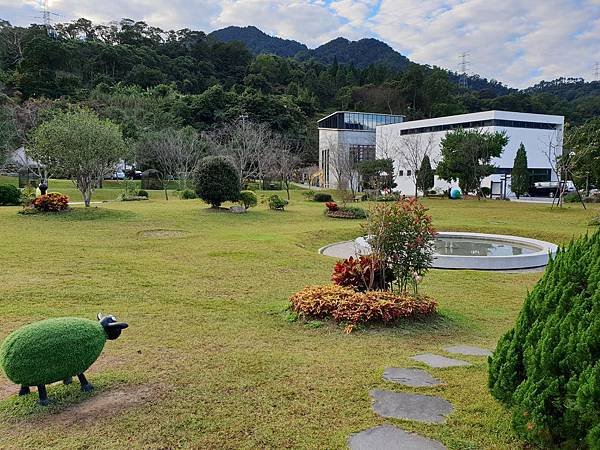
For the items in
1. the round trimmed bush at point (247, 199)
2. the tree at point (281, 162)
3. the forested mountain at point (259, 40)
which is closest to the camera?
the round trimmed bush at point (247, 199)

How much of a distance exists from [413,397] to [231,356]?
5.53 feet

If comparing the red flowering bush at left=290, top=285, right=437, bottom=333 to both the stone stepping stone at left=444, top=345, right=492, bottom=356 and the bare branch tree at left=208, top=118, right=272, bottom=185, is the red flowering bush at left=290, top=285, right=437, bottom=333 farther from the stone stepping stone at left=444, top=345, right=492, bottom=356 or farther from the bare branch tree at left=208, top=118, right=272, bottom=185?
the bare branch tree at left=208, top=118, right=272, bottom=185

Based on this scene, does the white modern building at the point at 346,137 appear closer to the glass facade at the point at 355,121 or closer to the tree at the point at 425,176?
the glass facade at the point at 355,121

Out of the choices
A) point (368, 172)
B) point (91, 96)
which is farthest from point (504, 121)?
point (91, 96)

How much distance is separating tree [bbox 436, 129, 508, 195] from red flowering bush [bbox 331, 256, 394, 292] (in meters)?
28.0

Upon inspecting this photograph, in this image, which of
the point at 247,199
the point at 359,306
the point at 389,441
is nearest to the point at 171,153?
the point at 247,199

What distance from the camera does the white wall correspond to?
42000mm

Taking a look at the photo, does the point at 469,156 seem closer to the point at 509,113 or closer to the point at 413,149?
the point at 413,149

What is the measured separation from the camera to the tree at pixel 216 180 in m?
19.7

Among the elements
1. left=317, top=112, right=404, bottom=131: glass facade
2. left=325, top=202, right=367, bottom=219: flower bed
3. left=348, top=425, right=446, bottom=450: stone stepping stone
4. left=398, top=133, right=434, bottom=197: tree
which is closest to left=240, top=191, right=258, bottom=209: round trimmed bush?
left=325, top=202, right=367, bottom=219: flower bed

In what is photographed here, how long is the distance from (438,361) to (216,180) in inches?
648

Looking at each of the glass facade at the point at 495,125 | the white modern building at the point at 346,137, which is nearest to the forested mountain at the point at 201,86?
the white modern building at the point at 346,137

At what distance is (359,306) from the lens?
225 inches

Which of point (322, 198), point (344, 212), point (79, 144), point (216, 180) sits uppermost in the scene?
point (79, 144)
